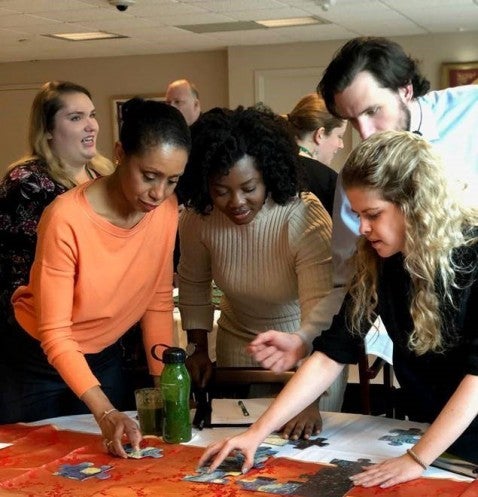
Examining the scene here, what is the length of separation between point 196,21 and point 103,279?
240 inches

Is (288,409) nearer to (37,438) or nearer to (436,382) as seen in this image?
(436,382)

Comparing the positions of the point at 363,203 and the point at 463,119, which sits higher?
the point at 463,119

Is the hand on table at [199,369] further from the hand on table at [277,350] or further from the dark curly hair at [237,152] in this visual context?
the dark curly hair at [237,152]

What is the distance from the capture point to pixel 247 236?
92.8 inches

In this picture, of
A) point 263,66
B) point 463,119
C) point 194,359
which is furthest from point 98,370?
point 263,66

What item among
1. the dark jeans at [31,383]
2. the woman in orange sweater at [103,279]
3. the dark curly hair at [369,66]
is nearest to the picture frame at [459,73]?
the dark curly hair at [369,66]

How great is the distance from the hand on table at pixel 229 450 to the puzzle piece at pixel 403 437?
303mm

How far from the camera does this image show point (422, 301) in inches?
70.1

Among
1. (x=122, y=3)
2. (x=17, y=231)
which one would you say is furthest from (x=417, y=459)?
(x=122, y=3)

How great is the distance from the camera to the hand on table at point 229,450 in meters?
1.81

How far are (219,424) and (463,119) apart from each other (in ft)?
3.50

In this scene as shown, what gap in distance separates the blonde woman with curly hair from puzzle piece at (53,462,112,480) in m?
0.21

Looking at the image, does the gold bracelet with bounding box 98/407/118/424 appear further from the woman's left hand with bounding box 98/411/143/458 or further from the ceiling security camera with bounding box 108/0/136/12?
the ceiling security camera with bounding box 108/0/136/12

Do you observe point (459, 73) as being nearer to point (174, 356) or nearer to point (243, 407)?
point (243, 407)
